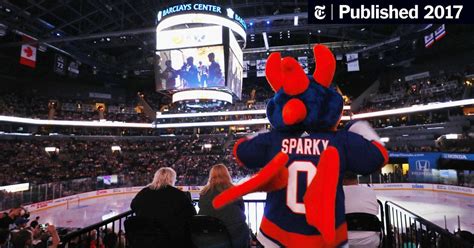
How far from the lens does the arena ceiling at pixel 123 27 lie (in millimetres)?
17667

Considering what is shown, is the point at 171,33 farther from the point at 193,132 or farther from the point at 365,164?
the point at 193,132

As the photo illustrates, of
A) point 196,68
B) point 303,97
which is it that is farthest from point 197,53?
point 303,97

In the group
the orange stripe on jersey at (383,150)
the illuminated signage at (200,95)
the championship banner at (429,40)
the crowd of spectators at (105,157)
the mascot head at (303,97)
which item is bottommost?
the crowd of spectators at (105,157)

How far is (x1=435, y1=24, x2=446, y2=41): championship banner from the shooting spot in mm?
19031

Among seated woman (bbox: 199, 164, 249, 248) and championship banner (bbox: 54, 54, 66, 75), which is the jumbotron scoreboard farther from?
championship banner (bbox: 54, 54, 66, 75)

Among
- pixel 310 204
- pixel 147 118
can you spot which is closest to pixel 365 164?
pixel 310 204

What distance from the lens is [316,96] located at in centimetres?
221

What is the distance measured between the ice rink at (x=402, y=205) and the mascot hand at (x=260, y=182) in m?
8.98

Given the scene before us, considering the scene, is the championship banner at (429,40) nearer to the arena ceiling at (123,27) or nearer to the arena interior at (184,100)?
the arena interior at (184,100)

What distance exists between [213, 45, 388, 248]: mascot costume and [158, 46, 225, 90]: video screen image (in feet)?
32.8

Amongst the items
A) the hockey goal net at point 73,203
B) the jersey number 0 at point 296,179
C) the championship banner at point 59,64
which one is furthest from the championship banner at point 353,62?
the jersey number 0 at point 296,179

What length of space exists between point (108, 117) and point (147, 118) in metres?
4.45

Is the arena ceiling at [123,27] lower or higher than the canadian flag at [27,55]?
higher

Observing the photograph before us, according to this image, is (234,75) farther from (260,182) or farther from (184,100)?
(260,182)
